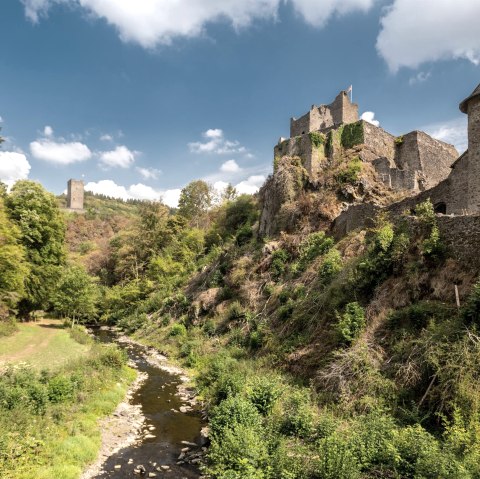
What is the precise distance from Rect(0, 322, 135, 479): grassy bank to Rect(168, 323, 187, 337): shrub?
11.3 metres

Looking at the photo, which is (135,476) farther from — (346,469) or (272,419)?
(346,469)

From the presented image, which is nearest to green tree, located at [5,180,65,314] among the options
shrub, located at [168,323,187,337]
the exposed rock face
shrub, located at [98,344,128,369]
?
shrub, located at [168,323,187,337]

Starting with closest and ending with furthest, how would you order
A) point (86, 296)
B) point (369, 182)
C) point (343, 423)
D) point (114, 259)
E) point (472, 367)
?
1. point (472, 367)
2. point (343, 423)
3. point (369, 182)
4. point (86, 296)
5. point (114, 259)

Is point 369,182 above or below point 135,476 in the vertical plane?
above

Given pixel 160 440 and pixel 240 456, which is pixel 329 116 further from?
pixel 240 456

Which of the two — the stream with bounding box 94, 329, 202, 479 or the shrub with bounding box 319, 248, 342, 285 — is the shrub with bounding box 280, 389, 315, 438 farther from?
the shrub with bounding box 319, 248, 342, 285

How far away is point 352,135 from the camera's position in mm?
29547

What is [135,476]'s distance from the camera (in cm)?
1028

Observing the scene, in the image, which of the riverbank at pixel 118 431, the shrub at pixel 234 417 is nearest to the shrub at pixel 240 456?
the shrub at pixel 234 417

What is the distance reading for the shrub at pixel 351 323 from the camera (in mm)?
12773

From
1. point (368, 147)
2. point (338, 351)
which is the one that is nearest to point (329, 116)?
point (368, 147)

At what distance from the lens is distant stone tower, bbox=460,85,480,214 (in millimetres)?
16781

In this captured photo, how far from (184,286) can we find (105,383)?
2250cm

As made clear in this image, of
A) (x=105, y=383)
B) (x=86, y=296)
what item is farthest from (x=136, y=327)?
(x=105, y=383)
